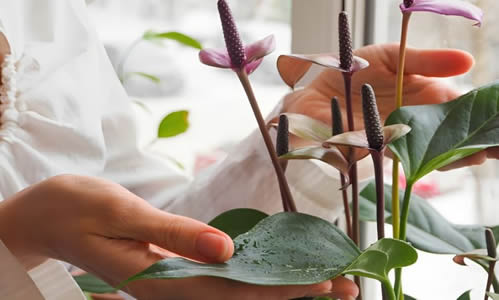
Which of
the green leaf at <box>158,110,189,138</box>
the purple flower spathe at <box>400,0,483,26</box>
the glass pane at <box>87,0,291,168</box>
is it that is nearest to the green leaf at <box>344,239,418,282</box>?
the purple flower spathe at <box>400,0,483,26</box>

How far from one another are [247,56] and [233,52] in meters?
0.01

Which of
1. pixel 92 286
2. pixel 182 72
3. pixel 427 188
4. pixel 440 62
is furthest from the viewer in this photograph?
pixel 182 72

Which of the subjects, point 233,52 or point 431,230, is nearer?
point 233,52

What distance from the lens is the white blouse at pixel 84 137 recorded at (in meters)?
0.56

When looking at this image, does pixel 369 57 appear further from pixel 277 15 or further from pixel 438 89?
pixel 277 15

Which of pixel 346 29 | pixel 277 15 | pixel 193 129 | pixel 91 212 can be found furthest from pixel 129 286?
pixel 193 129

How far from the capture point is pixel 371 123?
0.97ft

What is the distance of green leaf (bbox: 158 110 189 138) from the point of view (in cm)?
77

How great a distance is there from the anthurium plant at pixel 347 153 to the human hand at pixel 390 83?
41 millimetres

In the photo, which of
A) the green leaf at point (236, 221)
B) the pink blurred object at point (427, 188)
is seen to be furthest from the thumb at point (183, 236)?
the pink blurred object at point (427, 188)

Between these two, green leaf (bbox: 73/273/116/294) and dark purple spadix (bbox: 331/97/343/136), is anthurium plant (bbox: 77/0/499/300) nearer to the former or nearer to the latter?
dark purple spadix (bbox: 331/97/343/136)

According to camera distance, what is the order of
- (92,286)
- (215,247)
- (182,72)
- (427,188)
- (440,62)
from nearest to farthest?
(215,247) → (440,62) → (92,286) → (427,188) → (182,72)

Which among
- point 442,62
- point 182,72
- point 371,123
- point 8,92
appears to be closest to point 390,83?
point 442,62

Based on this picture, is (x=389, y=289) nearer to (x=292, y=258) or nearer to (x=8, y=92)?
(x=292, y=258)
